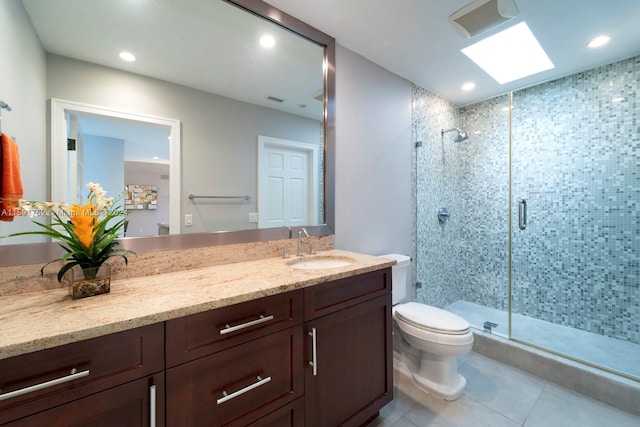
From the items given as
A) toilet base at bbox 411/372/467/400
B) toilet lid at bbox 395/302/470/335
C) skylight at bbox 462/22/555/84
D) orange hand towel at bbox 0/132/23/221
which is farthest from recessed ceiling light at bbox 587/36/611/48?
orange hand towel at bbox 0/132/23/221

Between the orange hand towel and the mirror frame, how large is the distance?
0.48 feet

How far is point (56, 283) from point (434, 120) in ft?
10.2

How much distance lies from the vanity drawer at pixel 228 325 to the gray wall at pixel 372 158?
3.16 ft

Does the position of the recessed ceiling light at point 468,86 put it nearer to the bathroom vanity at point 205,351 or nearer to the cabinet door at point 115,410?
the bathroom vanity at point 205,351

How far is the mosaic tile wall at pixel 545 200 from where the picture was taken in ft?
7.19

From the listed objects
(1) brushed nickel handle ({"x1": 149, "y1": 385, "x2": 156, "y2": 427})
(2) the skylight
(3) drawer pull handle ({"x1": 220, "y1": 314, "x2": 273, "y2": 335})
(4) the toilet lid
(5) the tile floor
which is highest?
(2) the skylight

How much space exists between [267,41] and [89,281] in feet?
5.12

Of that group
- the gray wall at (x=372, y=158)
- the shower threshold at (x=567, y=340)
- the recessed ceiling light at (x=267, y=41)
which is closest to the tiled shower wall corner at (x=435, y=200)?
the gray wall at (x=372, y=158)

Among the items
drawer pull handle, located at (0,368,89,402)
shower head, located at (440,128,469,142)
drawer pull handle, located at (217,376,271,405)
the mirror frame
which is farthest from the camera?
shower head, located at (440,128,469,142)

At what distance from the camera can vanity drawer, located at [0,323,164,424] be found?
0.61m

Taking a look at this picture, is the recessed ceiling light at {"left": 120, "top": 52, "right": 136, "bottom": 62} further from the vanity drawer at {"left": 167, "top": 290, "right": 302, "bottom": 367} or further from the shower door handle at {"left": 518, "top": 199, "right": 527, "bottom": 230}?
the shower door handle at {"left": 518, "top": 199, "right": 527, "bottom": 230}

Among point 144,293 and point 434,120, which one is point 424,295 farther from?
point 144,293

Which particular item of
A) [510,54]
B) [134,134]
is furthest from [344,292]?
[510,54]

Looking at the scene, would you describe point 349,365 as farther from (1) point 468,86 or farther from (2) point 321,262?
(1) point 468,86
